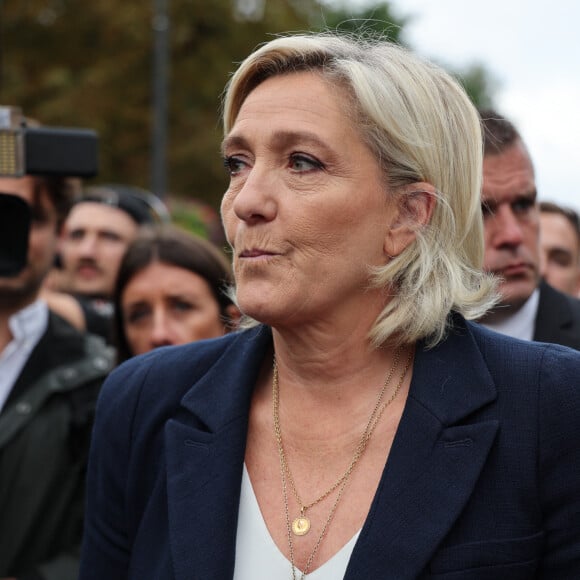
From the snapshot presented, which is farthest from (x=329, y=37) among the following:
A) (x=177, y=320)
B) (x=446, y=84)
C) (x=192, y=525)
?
(x=177, y=320)

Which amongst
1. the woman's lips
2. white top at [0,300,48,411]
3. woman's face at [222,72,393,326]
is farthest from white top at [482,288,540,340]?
white top at [0,300,48,411]

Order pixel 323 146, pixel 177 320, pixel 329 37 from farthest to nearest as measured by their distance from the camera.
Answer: pixel 177 320 < pixel 329 37 < pixel 323 146

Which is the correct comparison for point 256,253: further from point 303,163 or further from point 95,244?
point 95,244

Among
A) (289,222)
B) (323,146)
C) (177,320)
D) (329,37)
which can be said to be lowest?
(177,320)

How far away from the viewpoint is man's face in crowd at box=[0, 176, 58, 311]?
4.14m

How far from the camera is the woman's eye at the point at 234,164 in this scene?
270cm

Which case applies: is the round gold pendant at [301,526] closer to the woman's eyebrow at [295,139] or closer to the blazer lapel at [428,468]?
the blazer lapel at [428,468]

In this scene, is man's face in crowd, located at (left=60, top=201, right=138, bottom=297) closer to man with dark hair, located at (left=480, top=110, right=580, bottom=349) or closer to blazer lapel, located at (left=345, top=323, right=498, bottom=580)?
man with dark hair, located at (left=480, top=110, right=580, bottom=349)

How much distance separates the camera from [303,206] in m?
2.55

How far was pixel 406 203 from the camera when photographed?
270cm

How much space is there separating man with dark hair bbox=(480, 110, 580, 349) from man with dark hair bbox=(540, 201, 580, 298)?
274cm

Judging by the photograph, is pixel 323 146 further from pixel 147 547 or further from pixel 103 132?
pixel 103 132

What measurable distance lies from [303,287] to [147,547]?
0.71 m

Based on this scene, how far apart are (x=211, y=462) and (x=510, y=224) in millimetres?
1731
